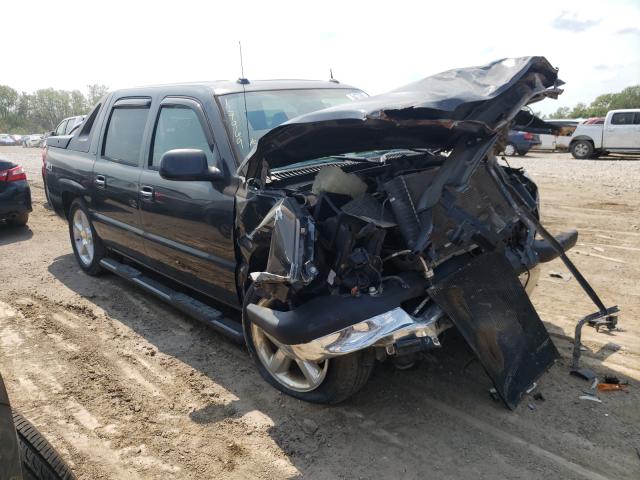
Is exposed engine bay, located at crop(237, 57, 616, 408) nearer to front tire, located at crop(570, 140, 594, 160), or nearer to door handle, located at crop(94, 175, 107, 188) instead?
door handle, located at crop(94, 175, 107, 188)

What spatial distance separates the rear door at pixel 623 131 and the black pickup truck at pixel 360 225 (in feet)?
55.1

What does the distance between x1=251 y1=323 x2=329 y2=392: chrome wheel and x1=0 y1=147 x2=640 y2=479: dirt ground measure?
0.45 feet

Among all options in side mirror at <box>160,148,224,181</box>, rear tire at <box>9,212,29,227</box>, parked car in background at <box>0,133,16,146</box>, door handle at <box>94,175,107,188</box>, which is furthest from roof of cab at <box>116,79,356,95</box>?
parked car in background at <box>0,133,16,146</box>

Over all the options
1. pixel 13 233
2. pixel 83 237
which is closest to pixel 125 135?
pixel 83 237

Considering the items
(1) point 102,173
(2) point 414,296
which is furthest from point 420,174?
(1) point 102,173

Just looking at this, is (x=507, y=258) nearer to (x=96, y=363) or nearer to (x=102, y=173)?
(x=96, y=363)

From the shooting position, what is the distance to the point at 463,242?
116 inches

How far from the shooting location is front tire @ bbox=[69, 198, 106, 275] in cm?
547

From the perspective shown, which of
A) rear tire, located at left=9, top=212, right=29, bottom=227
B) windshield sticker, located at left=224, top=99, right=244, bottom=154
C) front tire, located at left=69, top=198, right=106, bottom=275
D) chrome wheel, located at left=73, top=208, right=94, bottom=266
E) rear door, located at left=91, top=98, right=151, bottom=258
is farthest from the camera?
rear tire, located at left=9, top=212, right=29, bottom=227

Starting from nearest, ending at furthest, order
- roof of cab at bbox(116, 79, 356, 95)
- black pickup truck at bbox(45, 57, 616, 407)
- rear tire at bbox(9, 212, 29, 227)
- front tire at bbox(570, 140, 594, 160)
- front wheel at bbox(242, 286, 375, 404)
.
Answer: black pickup truck at bbox(45, 57, 616, 407)
front wheel at bbox(242, 286, 375, 404)
roof of cab at bbox(116, 79, 356, 95)
rear tire at bbox(9, 212, 29, 227)
front tire at bbox(570, 140, 594, 160)

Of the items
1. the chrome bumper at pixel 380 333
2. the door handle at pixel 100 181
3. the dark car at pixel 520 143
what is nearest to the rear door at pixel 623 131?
the dark car at pixel 520 143

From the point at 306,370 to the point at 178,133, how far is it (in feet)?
6.95

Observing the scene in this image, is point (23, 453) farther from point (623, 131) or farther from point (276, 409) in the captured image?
point (623, 131)

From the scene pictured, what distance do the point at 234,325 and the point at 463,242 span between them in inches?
64.9
